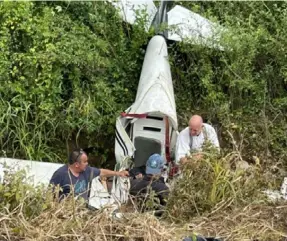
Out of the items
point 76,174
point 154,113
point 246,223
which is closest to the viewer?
point 246,223

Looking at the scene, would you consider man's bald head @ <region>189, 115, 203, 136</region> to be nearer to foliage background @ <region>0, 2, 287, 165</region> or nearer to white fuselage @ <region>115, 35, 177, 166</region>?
white fuselage @ <region>115, 35, 177, 166</region>

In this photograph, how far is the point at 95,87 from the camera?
10461 millimetres

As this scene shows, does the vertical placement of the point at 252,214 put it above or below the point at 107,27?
below

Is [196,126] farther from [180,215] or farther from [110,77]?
[110,77]

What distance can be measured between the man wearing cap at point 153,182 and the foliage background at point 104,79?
180cm

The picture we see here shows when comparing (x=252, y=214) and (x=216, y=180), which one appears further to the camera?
(x=216, y=180)

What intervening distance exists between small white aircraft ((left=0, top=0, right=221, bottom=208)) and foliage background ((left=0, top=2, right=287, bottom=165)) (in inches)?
9.8

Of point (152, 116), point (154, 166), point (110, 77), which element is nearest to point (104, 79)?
point (110, 77)

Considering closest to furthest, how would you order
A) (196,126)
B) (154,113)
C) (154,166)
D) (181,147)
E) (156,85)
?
(154,166), (196,126), (181,147), (154,113), (156,85)

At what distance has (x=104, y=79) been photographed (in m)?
10.7

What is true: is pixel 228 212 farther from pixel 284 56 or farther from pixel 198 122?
pixel 284 56

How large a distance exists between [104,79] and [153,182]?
3.16 m

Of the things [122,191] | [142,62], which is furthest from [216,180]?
[142,62]

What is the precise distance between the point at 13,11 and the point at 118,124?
7.08 feet
